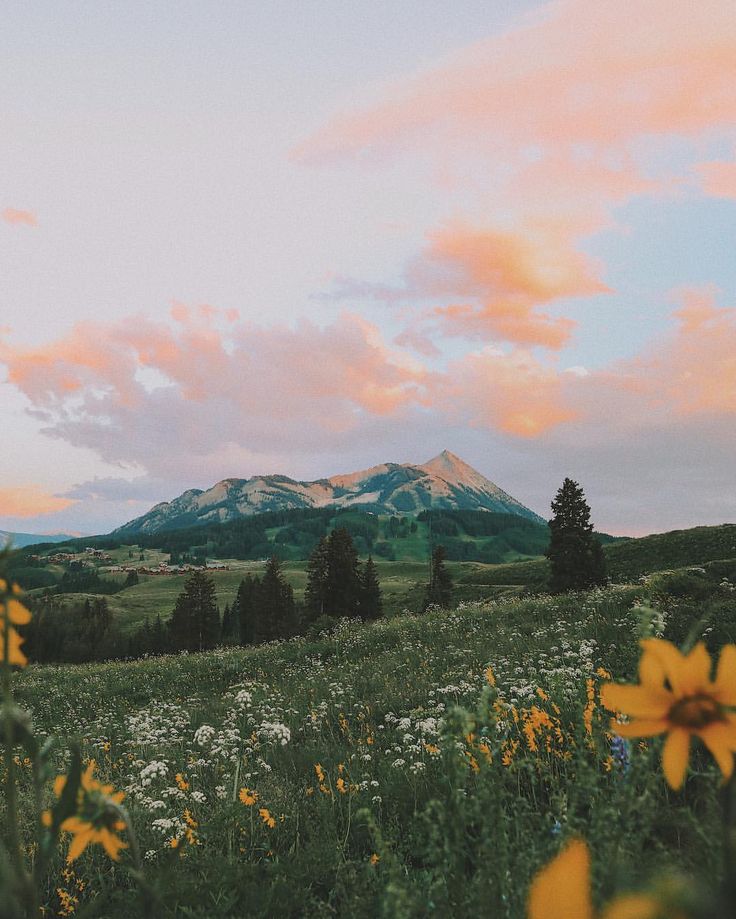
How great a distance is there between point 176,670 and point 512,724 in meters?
16.6

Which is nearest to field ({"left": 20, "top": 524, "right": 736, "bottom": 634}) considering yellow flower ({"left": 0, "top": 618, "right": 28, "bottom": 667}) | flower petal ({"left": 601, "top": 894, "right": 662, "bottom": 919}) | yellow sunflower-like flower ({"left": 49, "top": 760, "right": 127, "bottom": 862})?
yellow sunflower-like flower ({"left": 49, "top": 760, "right": 127, "bottom": 862})

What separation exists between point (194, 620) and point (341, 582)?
3141 cm

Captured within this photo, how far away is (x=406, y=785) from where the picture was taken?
5.32m

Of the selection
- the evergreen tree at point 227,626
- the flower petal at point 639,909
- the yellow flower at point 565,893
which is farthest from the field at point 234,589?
the flower petal at point 639,909

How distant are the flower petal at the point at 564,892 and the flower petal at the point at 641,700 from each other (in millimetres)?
524

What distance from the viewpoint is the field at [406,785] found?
2.49 metres

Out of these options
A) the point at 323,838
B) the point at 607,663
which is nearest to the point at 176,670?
the point at 607,663

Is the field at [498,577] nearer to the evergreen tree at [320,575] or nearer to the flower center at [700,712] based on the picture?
the evergreen tree at [320,575]

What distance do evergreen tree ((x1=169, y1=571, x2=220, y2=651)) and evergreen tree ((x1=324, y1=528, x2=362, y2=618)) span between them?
2960 centimetres

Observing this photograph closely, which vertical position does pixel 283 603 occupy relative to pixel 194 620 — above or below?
above

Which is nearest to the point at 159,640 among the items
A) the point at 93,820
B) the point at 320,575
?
the point at 320,575

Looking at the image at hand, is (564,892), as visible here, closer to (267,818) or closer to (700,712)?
(700,712)

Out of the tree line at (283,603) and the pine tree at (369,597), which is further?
the pine tree at (369,597)

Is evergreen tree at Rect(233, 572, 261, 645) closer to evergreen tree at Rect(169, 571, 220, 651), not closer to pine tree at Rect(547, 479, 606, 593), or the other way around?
evergreen tree at Rect(169, 571, 220, 651)
